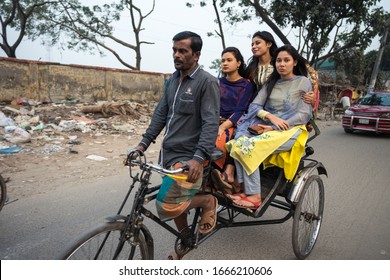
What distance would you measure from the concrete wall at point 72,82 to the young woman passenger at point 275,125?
10889 millimetres

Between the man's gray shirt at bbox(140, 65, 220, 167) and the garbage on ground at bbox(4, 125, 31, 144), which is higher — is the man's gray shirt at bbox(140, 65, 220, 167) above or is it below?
above

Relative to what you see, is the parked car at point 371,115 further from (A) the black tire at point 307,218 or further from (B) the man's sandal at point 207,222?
(B) the man's sandal at point 207,222

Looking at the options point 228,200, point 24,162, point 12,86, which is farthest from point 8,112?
point 228,200

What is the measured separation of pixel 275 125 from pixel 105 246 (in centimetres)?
175

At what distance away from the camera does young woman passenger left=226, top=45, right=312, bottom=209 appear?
8.56ft

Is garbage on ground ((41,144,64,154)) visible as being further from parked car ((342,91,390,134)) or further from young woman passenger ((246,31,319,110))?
parked car ((342,91,390,134))

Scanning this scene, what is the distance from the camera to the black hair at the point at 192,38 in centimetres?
212

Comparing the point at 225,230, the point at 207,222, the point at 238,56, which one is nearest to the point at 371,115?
the point at 238,56

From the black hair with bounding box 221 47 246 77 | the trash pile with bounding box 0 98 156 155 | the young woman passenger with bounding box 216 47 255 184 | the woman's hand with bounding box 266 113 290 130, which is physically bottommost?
the trash pile with bounding box 0 98 156 155

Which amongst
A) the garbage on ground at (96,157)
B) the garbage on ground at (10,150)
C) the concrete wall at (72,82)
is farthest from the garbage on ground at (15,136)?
the concrete wall at (72,82)

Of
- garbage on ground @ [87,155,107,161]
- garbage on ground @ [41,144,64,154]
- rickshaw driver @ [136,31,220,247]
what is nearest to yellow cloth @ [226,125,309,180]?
rickshaw driver @ [136,31,220,247]

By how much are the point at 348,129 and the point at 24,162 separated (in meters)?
10.2

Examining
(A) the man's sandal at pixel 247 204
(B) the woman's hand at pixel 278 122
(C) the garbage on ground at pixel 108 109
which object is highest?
(B) the woman's hand at pixel 278 122

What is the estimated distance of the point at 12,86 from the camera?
36.6 ft
